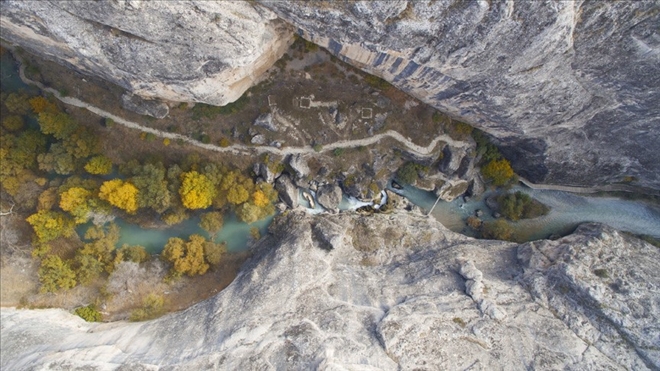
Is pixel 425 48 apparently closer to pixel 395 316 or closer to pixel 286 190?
pixel 395 316

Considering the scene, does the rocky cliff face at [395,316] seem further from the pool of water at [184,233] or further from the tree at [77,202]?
the tree at [77,202]

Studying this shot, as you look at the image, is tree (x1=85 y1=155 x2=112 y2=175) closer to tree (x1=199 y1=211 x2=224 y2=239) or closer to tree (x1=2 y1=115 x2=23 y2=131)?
tree (x1=2 y1=115 x2=23 y2=131)

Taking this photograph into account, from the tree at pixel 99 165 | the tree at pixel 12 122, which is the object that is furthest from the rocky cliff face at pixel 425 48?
the tree at pixel 12 122

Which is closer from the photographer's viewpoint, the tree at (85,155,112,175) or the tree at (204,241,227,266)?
the tree at (85,155,112,175)

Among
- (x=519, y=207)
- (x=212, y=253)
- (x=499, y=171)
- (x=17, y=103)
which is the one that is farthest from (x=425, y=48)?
(x=17, y=103)

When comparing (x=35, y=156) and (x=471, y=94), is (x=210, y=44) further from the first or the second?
(x=35, y=156)

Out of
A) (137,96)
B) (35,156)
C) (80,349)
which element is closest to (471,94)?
(137,96)

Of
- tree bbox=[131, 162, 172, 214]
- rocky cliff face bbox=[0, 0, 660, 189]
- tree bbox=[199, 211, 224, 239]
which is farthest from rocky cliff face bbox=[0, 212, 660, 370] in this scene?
rocky cliff face bbox=[0, 0, 660, 189]
